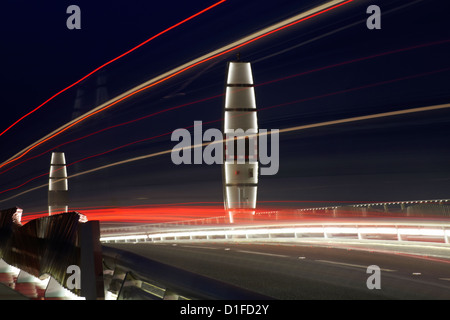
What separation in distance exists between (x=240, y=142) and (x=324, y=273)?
76.1 feet

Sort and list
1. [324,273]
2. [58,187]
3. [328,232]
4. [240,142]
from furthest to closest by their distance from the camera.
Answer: [58,187] < [240,142] < [328,232] < [324,273]

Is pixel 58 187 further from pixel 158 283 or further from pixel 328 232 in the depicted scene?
pixel 158 283

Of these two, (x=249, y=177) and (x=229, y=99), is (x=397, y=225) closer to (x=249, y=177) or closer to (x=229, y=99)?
(x=249, y=177)

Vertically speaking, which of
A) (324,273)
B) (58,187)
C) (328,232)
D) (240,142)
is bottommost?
(324,273)

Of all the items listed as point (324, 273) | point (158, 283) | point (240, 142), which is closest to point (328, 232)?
point (240, 142)

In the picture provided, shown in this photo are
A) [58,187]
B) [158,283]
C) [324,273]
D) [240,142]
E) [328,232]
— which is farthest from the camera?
[58,187]

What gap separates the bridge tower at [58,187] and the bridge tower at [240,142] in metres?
30.2

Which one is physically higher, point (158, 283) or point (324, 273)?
point (324, 273)

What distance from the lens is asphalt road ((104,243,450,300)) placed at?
990 cm

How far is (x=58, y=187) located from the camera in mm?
63844

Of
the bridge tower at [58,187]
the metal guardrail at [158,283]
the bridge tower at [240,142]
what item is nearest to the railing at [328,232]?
the bridge tower at [240,142]

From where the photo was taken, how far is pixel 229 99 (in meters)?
36.7

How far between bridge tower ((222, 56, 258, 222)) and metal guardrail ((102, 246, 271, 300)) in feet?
83.1
